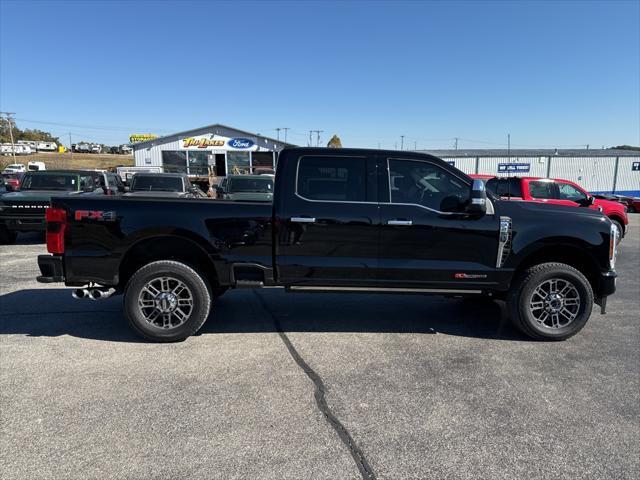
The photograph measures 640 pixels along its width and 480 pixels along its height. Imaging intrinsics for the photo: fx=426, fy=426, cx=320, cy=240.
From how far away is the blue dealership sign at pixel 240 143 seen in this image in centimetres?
3556

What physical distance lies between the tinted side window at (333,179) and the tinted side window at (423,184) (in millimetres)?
328

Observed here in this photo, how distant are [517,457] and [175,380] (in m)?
2.65

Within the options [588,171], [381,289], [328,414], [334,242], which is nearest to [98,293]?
[334,242]

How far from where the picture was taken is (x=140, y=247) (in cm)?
456

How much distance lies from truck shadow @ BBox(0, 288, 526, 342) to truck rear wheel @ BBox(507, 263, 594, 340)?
27 cm

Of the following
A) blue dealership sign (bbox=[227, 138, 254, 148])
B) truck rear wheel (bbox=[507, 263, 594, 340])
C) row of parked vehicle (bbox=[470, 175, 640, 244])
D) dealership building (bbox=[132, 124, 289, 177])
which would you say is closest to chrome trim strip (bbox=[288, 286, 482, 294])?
truck rear wheel (bbox=[507, 263, 594, 340])

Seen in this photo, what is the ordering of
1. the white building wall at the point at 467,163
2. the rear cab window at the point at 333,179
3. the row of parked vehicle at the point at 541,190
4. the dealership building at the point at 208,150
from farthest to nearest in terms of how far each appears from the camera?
the dealership building at the point at 208,150, the white building wall at the point at 467,163, the row of parked vehicle at the point at 541,190, the rear cab window at the point at 333,179

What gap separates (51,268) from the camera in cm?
435

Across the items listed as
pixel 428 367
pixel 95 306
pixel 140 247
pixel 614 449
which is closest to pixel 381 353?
pixel 428 367

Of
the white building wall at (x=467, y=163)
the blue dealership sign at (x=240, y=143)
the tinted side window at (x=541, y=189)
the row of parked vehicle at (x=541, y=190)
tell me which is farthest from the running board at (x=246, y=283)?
the white building wall at (x=467, y=163)

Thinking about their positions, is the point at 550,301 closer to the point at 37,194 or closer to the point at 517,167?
the point at 37,194

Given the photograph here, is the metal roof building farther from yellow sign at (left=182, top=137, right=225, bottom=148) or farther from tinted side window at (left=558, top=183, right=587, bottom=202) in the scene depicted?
tinted side window at (left=558, top=183, right=587, bottom=202)

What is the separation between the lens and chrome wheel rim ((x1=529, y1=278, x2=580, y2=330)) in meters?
4.62

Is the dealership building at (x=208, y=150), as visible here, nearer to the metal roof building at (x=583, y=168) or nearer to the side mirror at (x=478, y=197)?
the metal roof building at (x=583, y=168)
